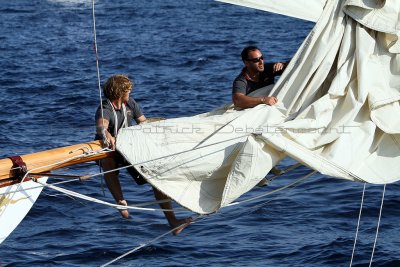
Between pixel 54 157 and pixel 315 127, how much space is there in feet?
6.94

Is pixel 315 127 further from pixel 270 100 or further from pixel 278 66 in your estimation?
pixel 278 66

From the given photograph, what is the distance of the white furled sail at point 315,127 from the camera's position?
821 cm

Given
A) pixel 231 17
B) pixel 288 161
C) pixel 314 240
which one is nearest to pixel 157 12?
pixel 231 17

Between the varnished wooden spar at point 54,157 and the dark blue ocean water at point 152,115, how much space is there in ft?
7.11

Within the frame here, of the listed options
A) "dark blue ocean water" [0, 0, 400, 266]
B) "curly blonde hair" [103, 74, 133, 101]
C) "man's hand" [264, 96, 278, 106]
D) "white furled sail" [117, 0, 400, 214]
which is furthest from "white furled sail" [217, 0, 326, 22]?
"dark blue ocean water" [0, 0, 400, 266]

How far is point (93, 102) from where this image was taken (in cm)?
2102

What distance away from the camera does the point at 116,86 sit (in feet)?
28.6

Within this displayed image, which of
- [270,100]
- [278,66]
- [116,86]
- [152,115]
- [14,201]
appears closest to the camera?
[14,201]

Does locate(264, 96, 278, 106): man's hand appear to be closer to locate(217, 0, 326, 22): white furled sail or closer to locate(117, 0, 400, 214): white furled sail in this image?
locate(117, 0, 400, 214): white furled sail

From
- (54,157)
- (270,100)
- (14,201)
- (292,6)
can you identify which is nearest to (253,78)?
(270,100)

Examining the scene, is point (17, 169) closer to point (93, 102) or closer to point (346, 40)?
point (346, 40)

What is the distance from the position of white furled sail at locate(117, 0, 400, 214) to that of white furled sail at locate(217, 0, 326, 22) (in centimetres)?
10

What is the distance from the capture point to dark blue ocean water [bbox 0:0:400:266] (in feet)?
43.7

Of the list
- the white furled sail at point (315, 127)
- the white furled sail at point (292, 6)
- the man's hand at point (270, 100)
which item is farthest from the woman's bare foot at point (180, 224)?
the white furled sail at point (292, 6)
